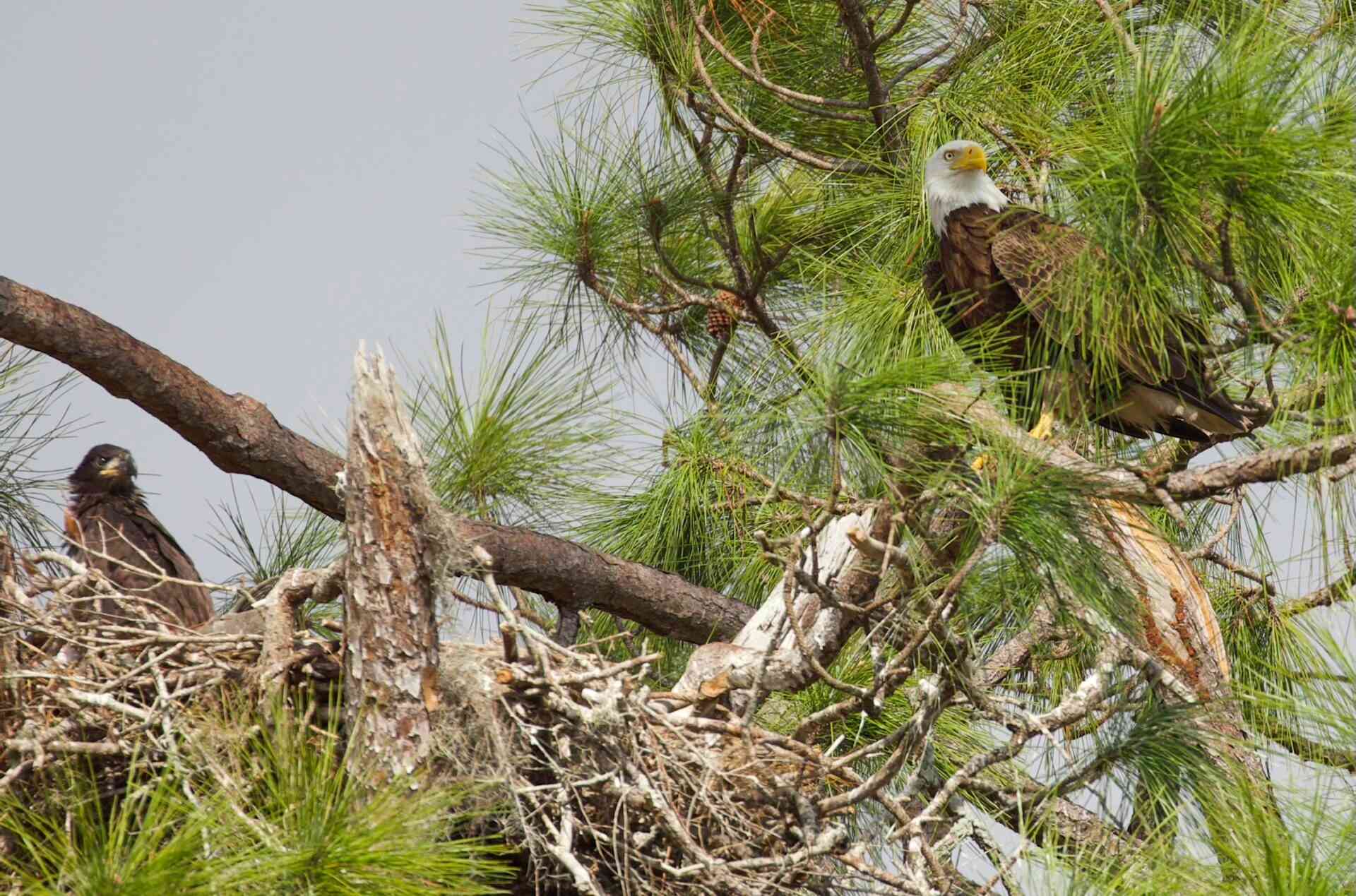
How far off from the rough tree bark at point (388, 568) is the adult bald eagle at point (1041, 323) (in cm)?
100

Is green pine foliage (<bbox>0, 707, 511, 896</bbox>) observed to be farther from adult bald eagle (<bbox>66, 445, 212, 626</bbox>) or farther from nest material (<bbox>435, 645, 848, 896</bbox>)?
adult bald eagle (<bbox>66, 445, 212, 626</bbox>)

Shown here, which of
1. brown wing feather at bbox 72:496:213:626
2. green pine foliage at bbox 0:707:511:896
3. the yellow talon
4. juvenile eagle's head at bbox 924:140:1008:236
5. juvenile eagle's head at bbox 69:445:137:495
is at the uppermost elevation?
juvenile eagle's head at bbox 924:140:1008:236

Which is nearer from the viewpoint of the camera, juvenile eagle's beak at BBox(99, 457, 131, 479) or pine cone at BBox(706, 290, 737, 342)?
juvenile eagle's beak at BBox(99, 457, 131, 479)

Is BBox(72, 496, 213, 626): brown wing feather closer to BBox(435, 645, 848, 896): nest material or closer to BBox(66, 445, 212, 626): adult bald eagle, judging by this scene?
BBox(66, 445, 212, 626): adult bald eagle

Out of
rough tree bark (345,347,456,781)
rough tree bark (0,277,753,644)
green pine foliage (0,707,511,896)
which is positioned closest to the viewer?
green pine foliage (0,707,511,896)

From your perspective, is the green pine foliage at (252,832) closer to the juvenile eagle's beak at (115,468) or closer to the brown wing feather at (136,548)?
the brown wing feather at (136,548)

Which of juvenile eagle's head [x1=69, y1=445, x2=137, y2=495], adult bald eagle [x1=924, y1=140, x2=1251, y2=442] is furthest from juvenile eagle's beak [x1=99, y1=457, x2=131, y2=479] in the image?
adult bald eagle [x1=924, y1=140, x2=1251, y2=442]

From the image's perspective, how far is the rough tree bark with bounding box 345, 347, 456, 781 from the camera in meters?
2.62

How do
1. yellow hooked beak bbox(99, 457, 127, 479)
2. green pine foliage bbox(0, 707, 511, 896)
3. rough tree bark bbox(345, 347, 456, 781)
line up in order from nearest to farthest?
green pine foliage bbox(0, 707, 511, 896) → rough tree bark bbox(345, 347, 456, 781) → yellow hooked beak bbox(99, 457, 127, 479)

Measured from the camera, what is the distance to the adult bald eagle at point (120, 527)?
12.6 ft

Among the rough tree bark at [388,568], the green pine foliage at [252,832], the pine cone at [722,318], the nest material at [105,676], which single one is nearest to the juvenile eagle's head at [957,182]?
the pine cone at [722,318]

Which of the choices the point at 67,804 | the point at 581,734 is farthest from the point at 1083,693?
the point at 67,804

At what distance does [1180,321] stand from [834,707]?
2.94ft

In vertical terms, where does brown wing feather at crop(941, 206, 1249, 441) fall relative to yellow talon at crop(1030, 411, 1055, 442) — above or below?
above
